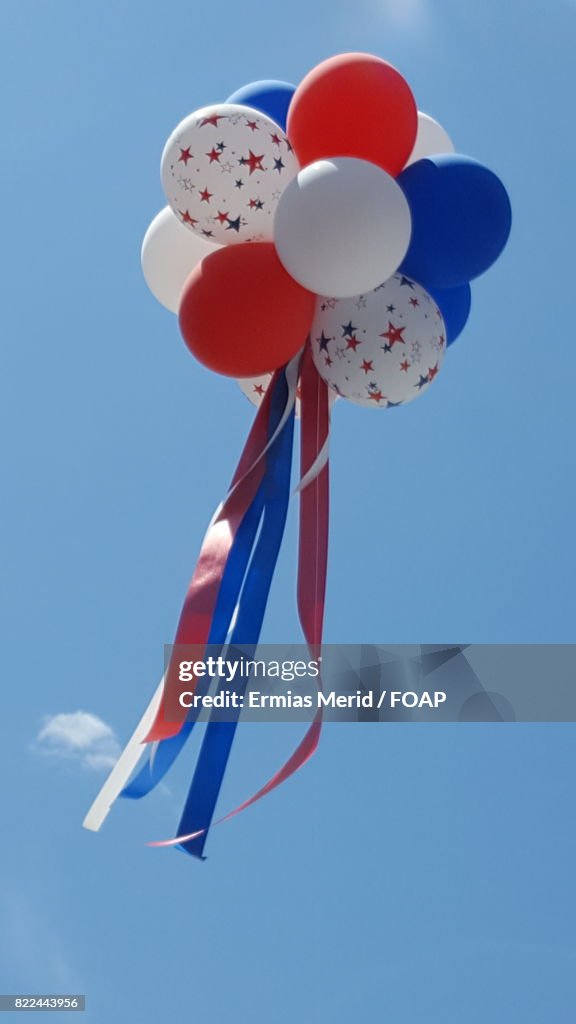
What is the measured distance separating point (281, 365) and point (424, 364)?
0.63 m

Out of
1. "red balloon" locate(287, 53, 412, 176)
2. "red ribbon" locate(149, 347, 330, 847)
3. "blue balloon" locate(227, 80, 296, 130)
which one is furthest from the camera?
"blue balloon" locate(227, 80, 296, 130)

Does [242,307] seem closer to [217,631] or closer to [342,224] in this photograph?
[342,224]

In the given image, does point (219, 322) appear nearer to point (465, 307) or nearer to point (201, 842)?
point (465, 307)

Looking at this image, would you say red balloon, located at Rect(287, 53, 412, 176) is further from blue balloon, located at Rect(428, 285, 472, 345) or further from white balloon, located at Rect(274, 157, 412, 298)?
blue balloon, located at Rect(428, 285, 472, 345)

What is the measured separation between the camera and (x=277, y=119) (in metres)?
4.84

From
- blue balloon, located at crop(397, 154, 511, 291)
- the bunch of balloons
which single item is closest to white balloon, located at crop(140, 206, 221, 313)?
the bunch of balloons

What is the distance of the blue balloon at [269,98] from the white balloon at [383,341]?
925mm

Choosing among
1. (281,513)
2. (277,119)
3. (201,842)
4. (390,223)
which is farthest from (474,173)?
(201,842)

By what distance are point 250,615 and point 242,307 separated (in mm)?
1247

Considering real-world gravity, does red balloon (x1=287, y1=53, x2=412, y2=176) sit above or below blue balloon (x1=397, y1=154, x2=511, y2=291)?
above

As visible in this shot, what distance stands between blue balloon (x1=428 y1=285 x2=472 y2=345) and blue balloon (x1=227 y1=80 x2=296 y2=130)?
3.38 feet

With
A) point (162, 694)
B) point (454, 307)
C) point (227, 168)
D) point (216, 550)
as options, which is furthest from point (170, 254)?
point (162, 694)

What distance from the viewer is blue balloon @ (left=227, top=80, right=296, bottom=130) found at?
482cm

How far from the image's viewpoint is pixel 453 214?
447 cm
